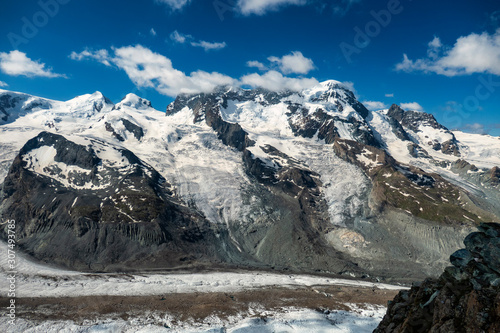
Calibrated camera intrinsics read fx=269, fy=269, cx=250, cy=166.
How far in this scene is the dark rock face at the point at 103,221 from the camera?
96562 mm

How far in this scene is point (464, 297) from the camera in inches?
631

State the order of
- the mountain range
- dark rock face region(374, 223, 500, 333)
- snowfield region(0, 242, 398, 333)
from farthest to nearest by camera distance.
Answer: the mountain range
snowfield region(0, 242, 398, 333)
dark rock face region(374, 223, 500, 333)

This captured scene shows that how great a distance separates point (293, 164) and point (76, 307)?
161 m

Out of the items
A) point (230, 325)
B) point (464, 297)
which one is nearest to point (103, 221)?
point (230, 325)

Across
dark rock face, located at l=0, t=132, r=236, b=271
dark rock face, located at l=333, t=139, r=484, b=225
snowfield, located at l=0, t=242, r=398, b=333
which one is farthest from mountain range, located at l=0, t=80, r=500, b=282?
snowfield, located at l=0, t=242, r=398, b=333

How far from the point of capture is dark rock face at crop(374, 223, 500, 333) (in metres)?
14.5

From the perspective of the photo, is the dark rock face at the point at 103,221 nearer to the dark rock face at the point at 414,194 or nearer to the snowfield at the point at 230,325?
the snowfield at the point at 230,325

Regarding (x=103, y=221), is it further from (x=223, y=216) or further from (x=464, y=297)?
(x=464, y=297)

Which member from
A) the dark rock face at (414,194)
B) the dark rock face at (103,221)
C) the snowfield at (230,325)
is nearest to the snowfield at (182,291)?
the snowfield at (230,325)

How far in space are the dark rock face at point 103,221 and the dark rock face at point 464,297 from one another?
289 feet

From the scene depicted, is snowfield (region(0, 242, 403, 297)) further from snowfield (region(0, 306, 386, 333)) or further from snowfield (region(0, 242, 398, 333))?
snowfield (region(0, 306, 386, 333))

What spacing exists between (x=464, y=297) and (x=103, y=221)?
4580 inches

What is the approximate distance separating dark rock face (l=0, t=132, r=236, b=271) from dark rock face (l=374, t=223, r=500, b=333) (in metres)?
88.1

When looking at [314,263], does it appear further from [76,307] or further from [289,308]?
[76,307]
